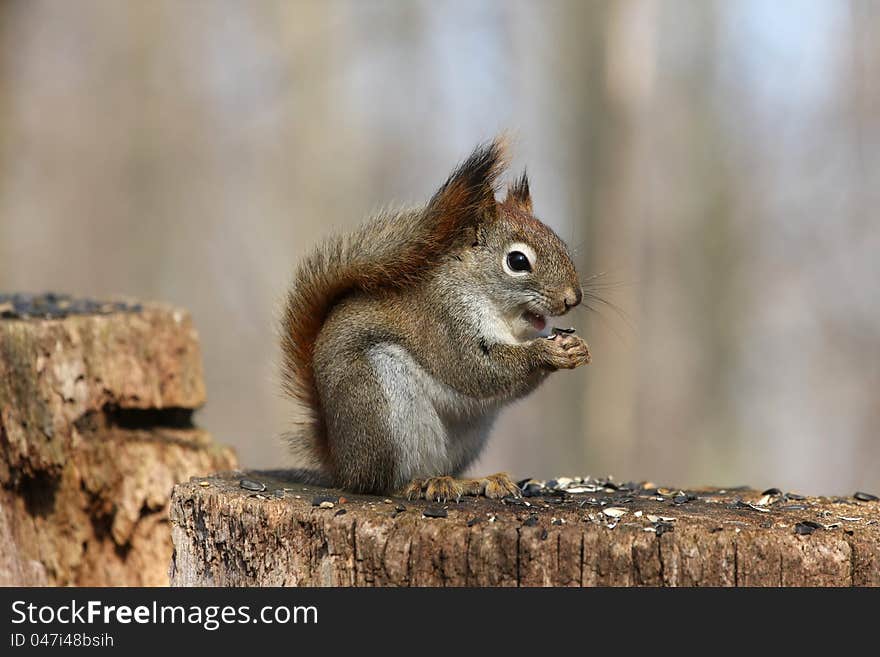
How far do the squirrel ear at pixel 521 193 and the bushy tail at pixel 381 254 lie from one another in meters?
0.30

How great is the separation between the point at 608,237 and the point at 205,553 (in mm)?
4775

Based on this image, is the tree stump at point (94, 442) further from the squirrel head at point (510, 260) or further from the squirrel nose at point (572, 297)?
the squirrel nose at point (572, 297)

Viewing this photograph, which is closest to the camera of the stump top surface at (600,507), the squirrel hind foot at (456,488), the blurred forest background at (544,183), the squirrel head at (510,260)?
the stump top surface at (600,507)

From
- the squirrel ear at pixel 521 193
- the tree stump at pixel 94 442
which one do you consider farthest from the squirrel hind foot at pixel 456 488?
the tree stump at pixel 94 442

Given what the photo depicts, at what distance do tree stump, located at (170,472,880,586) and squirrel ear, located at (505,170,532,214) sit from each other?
1.02 m

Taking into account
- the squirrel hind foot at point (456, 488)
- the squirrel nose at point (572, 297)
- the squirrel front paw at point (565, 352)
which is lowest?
the squirrel hind foot at point (456, 488)

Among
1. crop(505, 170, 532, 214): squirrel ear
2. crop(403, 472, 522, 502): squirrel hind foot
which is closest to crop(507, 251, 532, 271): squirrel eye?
crop(505, 170, 532, 214): squirrel ear

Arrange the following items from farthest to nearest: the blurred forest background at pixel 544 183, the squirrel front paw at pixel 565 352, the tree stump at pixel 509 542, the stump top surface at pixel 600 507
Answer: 1. the blurred forest background at pixel 544 183
2. the squirrel front paw at pixel 565 352
3. the stump top surface at pixel 600 507
4. the tree stump at pixel 509 542

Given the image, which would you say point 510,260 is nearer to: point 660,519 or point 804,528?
point 660,519

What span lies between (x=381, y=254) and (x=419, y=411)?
43 cm

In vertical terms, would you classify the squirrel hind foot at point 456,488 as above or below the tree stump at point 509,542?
above

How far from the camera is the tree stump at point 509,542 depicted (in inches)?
85.3

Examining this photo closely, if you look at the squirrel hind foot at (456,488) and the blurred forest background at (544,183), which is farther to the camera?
the blurred forest background at (544,183)
